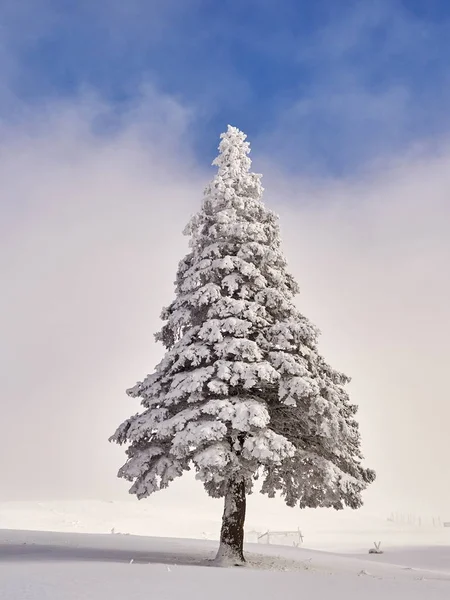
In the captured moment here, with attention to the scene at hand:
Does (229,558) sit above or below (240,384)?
below

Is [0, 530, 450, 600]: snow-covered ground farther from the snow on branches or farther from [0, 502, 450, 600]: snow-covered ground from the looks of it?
the snow on branches

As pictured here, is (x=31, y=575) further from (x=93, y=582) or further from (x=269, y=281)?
(x=269, y=281)

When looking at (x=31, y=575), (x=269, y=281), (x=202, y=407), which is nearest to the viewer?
(x=31, y=575)

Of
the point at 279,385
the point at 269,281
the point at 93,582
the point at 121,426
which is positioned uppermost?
the point at 269,281

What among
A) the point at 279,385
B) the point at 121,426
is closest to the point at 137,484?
the point at 121,426

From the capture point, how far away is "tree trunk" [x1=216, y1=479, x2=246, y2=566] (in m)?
17.8

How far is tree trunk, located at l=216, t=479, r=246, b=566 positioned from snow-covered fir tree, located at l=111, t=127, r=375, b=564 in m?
0.03

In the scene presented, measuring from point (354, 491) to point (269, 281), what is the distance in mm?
7588

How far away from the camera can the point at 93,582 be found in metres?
11.9

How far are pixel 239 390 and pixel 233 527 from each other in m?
4.23

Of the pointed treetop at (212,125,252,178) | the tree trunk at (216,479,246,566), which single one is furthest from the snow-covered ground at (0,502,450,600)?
the pointed treetop at (212,125,252,178)

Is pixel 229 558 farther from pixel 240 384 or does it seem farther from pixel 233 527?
pixel 240 384

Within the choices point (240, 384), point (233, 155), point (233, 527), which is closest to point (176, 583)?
point (233, 527)

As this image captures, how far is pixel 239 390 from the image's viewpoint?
19.2m
